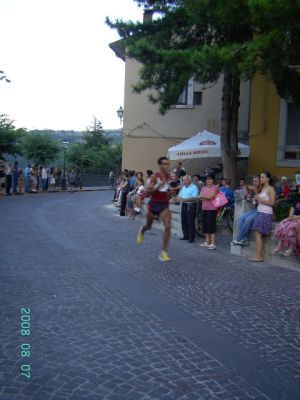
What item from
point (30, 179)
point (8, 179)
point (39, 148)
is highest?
point (39, 148)

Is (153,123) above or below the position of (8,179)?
above

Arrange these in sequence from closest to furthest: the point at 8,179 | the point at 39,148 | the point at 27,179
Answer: the point at 8,179
the point at 27,179
the point at 39,148

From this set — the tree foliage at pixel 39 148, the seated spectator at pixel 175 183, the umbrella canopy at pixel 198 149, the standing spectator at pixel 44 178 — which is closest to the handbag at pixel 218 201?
the seated spectator at pixel 175 183

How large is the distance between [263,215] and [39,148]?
39230 mm

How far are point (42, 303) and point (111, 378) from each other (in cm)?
247

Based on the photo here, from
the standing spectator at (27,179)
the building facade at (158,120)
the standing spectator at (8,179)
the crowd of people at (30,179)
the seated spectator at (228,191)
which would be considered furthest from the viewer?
the standing spectator at (27,179)

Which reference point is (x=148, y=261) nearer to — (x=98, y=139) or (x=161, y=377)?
(x=161, y=377)

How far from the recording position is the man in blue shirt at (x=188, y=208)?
12.9 m

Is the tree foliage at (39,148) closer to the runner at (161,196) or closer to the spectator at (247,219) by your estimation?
the spectator at (247,219)

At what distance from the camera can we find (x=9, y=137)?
42781 millimetres

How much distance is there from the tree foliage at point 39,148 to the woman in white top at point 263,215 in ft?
126

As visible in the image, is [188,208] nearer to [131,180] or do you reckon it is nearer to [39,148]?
[131,180]
